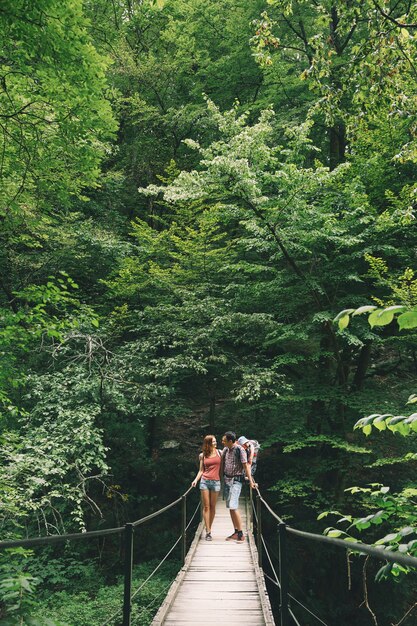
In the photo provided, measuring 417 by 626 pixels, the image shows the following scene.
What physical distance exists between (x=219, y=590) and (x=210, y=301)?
6803 mm

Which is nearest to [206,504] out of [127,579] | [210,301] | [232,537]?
[232,537]

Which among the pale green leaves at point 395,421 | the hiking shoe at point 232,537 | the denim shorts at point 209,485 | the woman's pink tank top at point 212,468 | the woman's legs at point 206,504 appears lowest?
the hiking shoe at point 232,537

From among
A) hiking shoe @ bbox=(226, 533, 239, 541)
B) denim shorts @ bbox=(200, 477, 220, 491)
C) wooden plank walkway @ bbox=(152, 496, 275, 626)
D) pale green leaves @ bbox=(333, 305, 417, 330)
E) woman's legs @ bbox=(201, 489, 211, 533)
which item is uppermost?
pale green leaves @ bbox=(333, 305, 417, 330)

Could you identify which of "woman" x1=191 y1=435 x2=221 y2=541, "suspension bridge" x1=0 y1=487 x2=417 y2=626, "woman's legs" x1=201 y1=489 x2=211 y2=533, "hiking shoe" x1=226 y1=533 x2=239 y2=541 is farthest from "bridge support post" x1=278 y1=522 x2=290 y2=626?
"hiking shoe" x1=226 y1=533 x2=239 y2=541

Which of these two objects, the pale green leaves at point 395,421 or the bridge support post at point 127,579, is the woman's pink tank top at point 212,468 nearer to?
the bridge support post at point 127,579

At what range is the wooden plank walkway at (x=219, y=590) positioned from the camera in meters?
4.14

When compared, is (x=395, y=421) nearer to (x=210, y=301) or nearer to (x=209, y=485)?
(x=209, y=485)

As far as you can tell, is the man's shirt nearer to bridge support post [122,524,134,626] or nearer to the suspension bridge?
the suspension bridge

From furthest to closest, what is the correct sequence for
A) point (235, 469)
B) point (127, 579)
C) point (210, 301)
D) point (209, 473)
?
point (210, 301) → point (235, 469) → point (209, 473) → point (127, 579)

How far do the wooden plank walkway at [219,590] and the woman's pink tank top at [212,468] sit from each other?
1.06 meters

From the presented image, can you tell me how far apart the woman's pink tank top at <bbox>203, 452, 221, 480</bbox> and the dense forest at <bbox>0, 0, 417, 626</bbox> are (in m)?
2.30

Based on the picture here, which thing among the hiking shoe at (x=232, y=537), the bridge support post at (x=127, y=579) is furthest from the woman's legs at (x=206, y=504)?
the bridge support post at (x=127, y=579)

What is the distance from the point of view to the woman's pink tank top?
6.81m

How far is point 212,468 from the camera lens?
6824 mm
